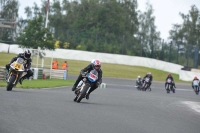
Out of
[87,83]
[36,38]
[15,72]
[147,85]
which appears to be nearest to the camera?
[87,83]

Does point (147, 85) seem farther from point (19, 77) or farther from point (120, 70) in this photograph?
point (120, 70)

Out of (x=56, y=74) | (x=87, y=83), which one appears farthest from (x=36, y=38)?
(x=87, y=83)

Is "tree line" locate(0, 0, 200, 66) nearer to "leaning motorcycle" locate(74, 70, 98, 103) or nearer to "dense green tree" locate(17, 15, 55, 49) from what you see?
"dense green tree" locate(17, 15, 55, 49)

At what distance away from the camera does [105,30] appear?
88438mm

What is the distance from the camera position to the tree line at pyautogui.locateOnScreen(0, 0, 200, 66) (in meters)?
43.7

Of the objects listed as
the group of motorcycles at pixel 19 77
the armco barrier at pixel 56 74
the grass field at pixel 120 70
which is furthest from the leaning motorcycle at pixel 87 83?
the grass field at pixel 120 70

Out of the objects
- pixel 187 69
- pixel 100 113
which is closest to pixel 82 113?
pixel 100 113

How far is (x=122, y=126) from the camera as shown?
34.1 feet

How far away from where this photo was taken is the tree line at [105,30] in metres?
43.7

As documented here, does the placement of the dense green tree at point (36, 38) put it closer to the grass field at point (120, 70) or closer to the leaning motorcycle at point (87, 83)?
the grass field at point (120, 70)

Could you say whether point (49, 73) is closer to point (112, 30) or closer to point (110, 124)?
point (110, 124)

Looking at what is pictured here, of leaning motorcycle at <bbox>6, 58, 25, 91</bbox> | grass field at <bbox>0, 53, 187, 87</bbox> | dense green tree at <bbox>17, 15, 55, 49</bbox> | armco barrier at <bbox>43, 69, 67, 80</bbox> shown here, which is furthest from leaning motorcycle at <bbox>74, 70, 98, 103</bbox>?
grass field at <bbox>0, 53, 187, 87</bbox>

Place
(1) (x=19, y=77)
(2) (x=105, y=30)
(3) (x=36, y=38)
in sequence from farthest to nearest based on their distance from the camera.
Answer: (2) (x=105, y=30) → (3) (x=36, y=38) → (1) (x=19, y=77)

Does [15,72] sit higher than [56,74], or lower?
higher
